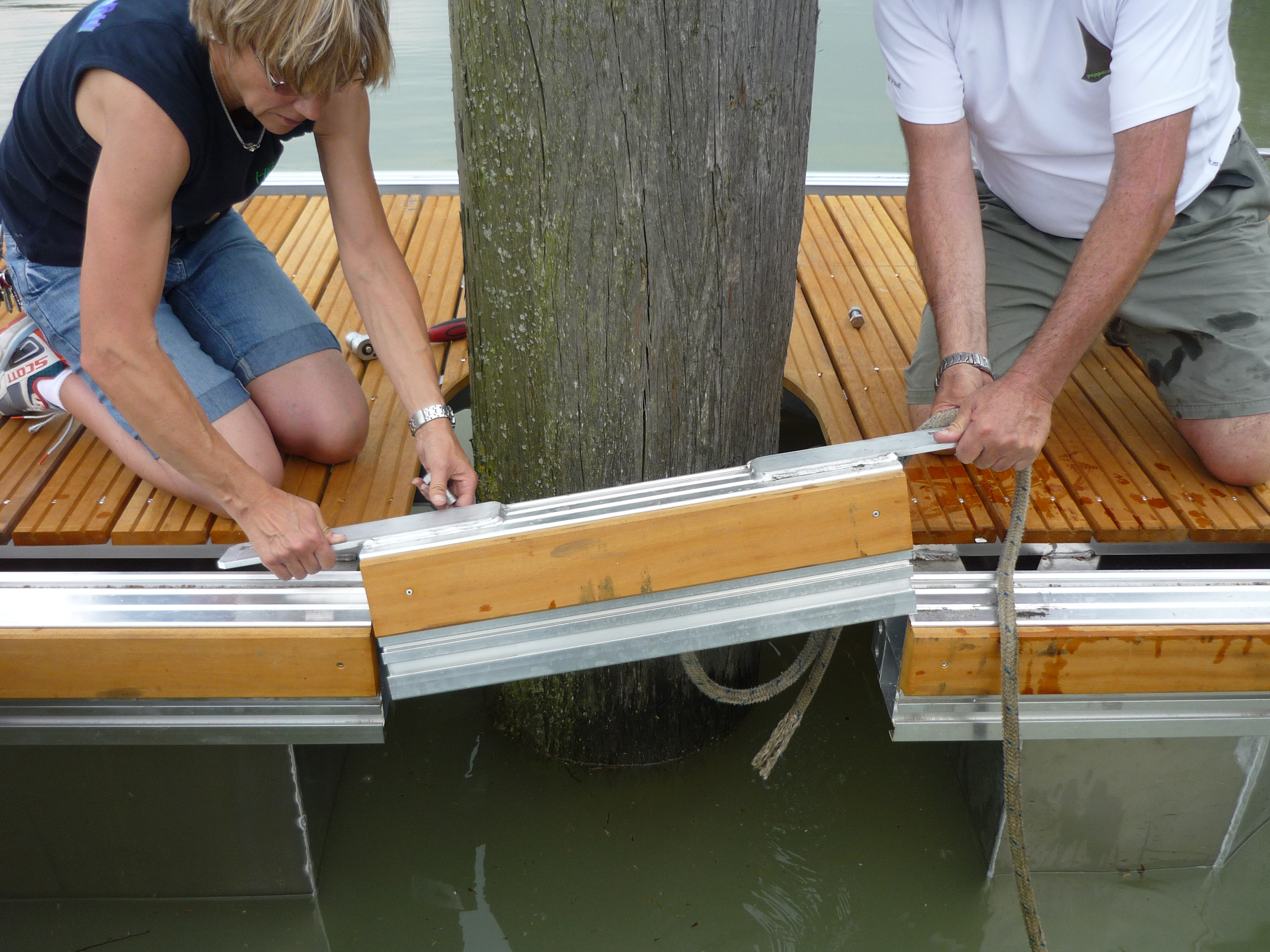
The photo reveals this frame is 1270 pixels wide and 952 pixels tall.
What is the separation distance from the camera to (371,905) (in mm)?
2127

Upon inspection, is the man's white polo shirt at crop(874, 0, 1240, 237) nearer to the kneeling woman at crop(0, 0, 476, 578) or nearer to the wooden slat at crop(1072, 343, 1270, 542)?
the wooden slat at crop(1072, 343, 1270, 542)

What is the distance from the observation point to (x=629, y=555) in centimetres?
159

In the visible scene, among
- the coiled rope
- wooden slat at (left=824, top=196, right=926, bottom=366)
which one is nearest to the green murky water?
the coiled rope

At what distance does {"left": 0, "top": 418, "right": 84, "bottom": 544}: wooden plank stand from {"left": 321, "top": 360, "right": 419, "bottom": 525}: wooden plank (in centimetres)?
58

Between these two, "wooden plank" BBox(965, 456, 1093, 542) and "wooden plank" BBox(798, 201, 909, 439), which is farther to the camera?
"wooden plank" BBox(798, 201, 909, 439)

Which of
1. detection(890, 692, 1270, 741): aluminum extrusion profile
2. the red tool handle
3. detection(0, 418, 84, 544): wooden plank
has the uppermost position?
the red tool handle

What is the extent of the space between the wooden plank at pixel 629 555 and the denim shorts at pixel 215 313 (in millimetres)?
752

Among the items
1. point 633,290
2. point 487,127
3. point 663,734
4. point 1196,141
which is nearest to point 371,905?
point 663,734

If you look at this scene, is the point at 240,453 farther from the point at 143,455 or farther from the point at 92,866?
the point at 92,866

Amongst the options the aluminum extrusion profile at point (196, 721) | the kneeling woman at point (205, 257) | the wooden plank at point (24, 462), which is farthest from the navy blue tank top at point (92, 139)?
the aluminum extrusion profile at point (196, 721)

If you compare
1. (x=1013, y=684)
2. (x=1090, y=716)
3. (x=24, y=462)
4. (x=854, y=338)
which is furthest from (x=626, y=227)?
(x=24, y=462)

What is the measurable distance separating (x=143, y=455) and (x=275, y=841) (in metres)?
0.82

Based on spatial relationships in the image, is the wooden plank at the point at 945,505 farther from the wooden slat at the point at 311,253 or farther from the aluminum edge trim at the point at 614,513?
the wooden slat at the point at 311,253

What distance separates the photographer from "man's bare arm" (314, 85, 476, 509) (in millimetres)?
1970
